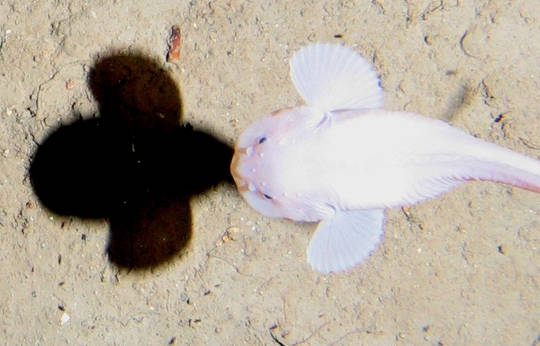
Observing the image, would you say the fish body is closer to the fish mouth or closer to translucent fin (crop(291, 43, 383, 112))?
the fish mouth

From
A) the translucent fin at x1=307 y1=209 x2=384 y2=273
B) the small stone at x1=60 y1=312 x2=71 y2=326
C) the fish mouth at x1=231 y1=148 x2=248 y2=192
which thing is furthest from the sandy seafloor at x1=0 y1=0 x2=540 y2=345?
the fish mouth at x1=231 y1=148 x2=248 y2=192

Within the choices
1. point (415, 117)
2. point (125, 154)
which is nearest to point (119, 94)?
point (125, 154)

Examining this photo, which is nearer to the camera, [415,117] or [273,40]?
[415,117]

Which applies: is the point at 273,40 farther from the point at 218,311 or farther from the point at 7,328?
the point at 7,328

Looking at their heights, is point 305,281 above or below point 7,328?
above

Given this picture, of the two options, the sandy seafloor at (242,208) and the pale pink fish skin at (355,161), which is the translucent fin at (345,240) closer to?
the pale pink fish skin at (355,161)

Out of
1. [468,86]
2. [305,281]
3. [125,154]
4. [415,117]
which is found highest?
[415,117]

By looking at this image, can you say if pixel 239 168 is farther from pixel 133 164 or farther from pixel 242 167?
pixel 133 164
